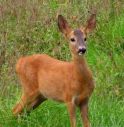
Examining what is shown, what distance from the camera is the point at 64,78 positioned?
697 cm

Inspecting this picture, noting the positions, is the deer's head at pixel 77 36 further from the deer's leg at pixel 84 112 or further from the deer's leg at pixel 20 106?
the deer's leg at pixel 20 106

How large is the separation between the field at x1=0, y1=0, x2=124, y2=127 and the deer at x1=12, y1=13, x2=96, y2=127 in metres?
0.18

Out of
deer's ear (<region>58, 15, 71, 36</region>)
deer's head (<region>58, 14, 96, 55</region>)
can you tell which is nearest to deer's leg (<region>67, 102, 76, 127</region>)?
deer's head (<region>58, 14, 96, 55</region>)

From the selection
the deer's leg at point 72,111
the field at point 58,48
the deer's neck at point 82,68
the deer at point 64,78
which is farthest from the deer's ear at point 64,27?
the field at point 58,48

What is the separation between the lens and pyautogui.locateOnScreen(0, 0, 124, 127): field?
23.4 ft

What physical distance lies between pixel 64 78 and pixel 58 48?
101 inches

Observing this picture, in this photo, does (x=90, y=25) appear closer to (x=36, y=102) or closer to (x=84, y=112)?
(x=84, y=112)

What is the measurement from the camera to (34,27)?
400 inches

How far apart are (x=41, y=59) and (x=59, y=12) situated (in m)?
3.18

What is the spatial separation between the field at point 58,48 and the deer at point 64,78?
0.18 metres

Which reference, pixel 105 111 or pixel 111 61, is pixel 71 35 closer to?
pixel 105 111

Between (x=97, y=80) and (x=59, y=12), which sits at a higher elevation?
(x=59, y=12)

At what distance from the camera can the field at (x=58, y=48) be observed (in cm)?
714

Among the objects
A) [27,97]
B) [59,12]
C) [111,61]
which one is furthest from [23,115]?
[59,12]
